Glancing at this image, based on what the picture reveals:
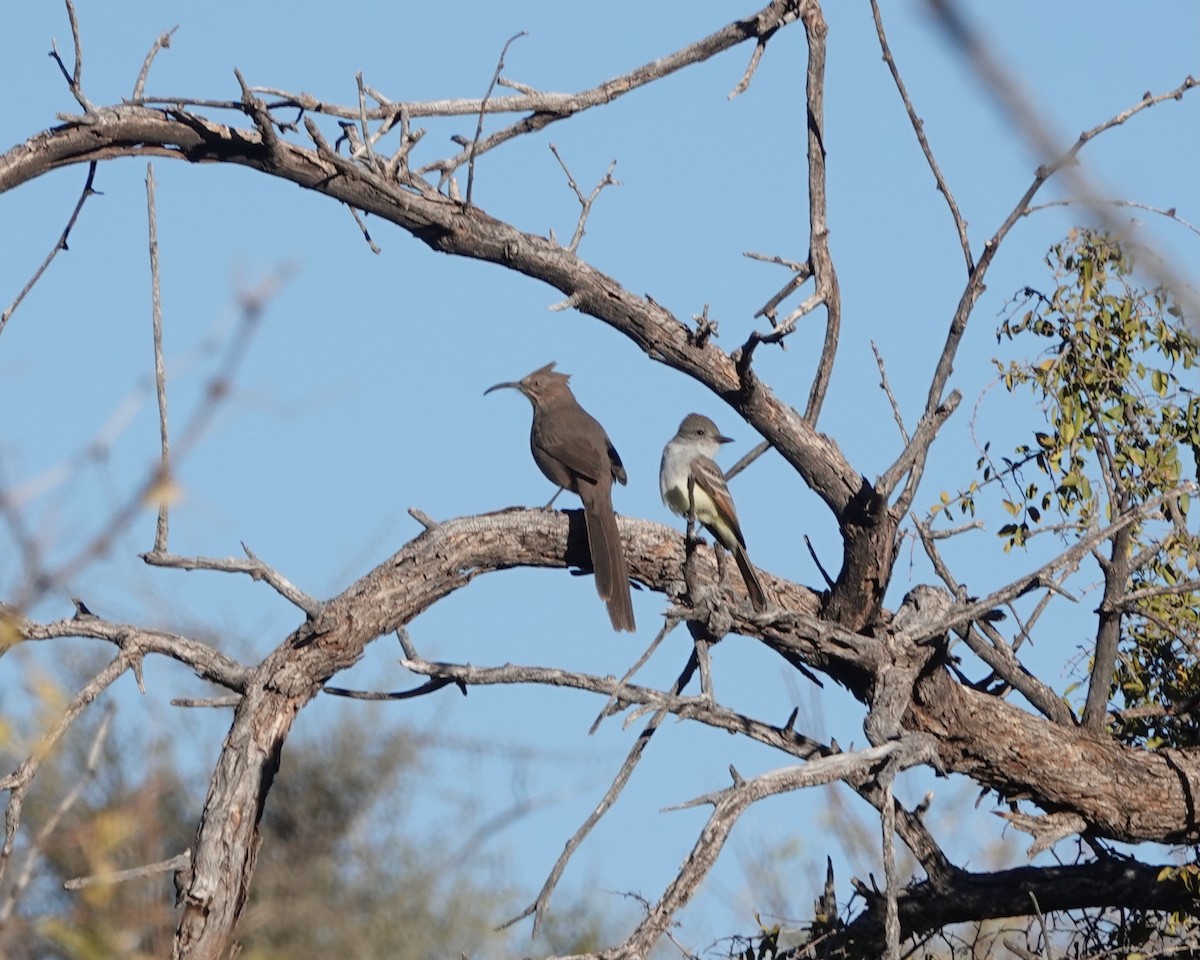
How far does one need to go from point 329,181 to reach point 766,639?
2642 mm

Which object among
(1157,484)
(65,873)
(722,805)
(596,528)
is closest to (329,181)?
(596,528)

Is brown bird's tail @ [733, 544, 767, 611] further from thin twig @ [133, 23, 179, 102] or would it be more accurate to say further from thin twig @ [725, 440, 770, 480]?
thin twig @ [133, 23, 179, 102]

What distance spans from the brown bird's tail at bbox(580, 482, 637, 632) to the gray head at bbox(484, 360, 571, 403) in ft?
6.24

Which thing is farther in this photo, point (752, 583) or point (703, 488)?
point (703, 488)

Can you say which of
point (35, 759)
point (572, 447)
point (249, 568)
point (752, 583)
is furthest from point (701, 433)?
point (35, 759)

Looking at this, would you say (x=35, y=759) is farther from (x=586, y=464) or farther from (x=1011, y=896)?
(x=1011, y=896)

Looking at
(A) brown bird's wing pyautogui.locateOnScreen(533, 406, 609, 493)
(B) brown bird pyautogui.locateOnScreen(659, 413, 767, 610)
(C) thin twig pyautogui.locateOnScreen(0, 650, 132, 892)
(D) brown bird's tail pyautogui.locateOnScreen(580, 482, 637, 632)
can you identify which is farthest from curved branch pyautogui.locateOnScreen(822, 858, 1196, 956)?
(C) thin twig pyautogui.locateOnScreen(0, 650, 132, 892)

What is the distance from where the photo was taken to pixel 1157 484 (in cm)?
717

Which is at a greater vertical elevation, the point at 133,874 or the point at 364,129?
the point at 364,129

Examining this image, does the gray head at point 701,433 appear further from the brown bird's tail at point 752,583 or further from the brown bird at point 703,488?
the brown bird's tail at point 752,583

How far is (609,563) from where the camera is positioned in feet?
22.2

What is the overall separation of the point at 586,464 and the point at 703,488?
563mm

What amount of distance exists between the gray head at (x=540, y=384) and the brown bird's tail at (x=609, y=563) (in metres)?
1.90

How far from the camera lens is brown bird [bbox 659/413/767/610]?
6.80 meters
